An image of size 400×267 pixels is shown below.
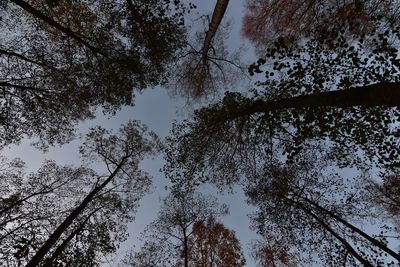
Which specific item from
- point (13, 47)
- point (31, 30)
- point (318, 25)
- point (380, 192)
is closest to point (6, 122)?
point (13, 47)

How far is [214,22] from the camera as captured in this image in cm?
1227

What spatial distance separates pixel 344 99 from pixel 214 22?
7.00 meters

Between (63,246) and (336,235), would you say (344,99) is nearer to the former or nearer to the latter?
(336,235)

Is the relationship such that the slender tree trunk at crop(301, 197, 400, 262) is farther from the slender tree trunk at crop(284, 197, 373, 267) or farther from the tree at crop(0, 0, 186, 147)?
the tree at crop(0, 0, 186, 147)

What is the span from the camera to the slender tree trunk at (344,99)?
20.5 ft

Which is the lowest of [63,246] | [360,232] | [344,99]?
[63,246]

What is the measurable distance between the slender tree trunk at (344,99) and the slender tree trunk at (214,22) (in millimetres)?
4507

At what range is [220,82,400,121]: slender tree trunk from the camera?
624 cm

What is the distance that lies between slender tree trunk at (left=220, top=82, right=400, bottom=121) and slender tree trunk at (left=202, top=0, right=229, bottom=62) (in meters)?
4.51

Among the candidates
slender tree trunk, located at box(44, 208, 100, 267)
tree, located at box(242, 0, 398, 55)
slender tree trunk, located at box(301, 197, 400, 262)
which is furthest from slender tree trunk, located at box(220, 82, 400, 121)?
slender tree trunk, located at box(44, 208, 100, 267)

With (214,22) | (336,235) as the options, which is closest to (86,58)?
(214,22)

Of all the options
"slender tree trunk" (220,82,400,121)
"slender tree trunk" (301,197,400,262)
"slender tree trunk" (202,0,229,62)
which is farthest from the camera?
"slender tree trunk" (202,0,229,62)

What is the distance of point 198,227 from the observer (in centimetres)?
1525

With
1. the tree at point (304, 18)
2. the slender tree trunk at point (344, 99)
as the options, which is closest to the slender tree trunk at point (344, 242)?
the slender tree trunk at point (344, 99)
